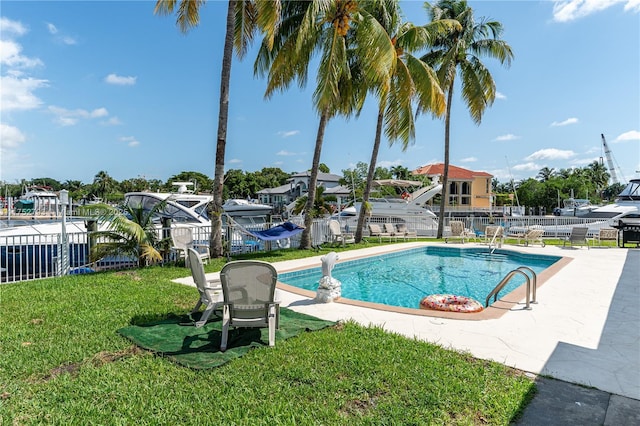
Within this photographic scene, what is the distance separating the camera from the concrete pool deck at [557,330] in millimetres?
3625

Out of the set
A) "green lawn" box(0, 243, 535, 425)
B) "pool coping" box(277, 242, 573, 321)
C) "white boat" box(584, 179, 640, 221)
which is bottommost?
"pool coping" box(277, 242, 573, 321)

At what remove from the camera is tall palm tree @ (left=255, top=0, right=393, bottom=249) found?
1090 centimetres

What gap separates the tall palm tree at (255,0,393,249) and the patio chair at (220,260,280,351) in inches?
309

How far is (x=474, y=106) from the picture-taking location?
17734 mm

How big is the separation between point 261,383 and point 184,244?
307 inches

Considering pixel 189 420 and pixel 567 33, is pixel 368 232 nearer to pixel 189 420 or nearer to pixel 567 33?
pixel 567 33

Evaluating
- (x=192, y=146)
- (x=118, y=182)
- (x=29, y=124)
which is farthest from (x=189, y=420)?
(x=118, y=182)

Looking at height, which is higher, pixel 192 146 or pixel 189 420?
pixel 192 146

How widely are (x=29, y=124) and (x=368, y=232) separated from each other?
50.2 ft

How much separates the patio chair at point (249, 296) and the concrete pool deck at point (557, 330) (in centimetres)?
159

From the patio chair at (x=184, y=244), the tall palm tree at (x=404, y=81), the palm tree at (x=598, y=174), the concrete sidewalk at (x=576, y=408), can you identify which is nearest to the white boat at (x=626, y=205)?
the tall palm tree at (x=404, y=81)

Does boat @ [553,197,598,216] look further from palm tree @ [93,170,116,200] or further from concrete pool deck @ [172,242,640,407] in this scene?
palm tree @ [93,170,116,200]

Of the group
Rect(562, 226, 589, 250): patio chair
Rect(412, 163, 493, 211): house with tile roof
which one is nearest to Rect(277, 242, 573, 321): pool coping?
Rect(562, 226, 589, 250): patio chair

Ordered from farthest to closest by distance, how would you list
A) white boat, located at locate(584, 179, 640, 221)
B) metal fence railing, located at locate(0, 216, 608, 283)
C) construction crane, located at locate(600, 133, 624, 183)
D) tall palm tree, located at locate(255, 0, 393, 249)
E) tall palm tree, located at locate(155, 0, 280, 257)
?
Result: 1. construction crane, located at locate(600, 133, 624, 183)
2. white boat, located at locate(584, 179, 640, 221)
3. tall palm tree, located at locate(255, 0, 393, 249)
4. tall palm tree, located at locate(155, 0, 280, 257)
5. metal fence railing, located at locate(0, 216, 608, 283)
